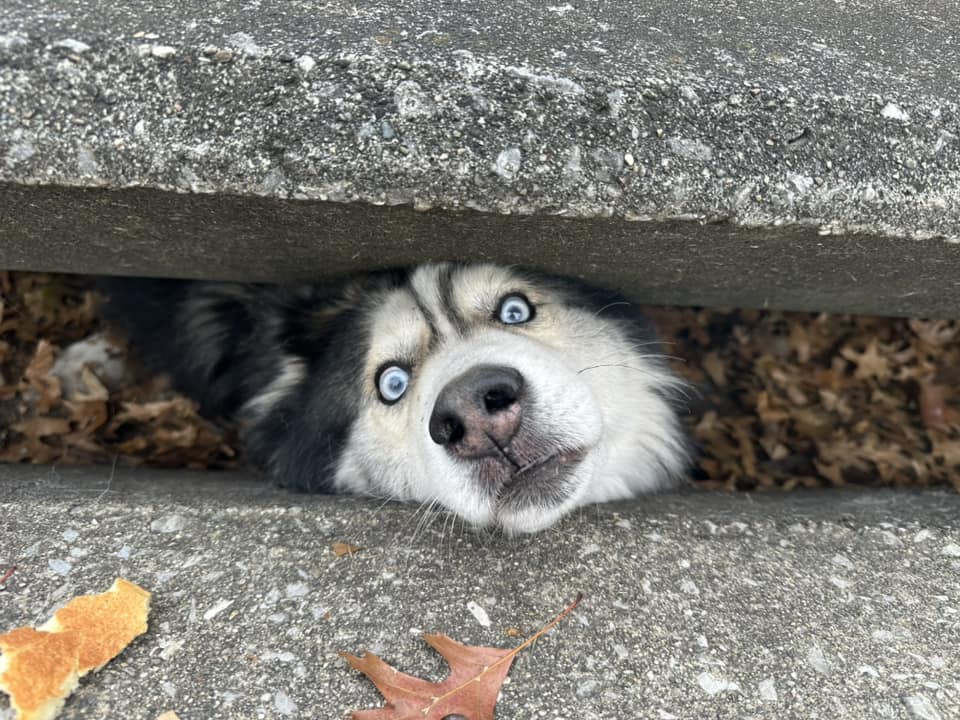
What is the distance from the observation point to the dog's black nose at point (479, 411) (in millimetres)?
1998

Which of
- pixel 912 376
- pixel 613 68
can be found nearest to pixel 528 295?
pixel 613 68

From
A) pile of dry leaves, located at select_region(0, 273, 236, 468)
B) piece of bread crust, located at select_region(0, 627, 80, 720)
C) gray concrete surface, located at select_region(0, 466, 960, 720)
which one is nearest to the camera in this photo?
piece of bread crust, located at select_region(0, 627, 80, 720)

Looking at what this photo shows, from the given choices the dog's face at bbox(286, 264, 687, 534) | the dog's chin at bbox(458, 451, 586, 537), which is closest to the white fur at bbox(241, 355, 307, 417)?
the dog's face at bbox(286, 264, 687, 534)

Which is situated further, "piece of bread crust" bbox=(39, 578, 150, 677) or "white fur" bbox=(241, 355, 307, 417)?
"white fur" bbox=(241, 355, 307, 417)

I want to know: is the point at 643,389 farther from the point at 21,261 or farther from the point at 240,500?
the point at 21,261

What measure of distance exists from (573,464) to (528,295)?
622 mm

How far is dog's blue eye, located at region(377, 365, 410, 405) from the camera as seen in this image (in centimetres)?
250

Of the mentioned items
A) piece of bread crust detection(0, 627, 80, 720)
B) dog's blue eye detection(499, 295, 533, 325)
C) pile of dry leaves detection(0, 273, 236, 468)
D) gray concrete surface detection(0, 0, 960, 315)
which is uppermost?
gray concrete surface detection(0, 0, 960, 315)

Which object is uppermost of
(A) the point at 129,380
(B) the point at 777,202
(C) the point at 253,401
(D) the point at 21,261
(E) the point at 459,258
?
(B) the point at 777,202

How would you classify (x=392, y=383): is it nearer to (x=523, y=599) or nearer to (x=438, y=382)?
(x=438, y=382)

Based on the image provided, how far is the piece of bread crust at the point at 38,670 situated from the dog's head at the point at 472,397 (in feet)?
3.26

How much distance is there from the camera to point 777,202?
5.74 feet

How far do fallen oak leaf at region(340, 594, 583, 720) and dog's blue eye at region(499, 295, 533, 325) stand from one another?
3.57 feet

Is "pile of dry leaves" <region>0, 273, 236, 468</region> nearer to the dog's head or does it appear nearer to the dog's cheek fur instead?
the dog's head
